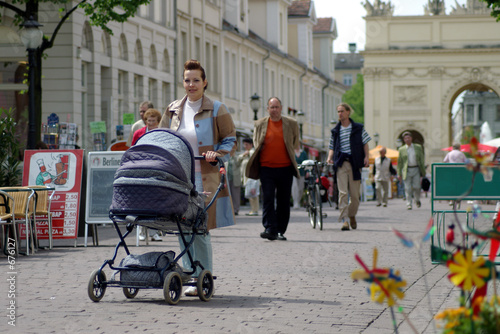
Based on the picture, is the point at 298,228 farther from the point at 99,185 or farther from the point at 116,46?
the point at 116,46

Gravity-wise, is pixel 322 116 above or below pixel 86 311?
above

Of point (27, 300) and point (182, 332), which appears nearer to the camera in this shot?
point (182, 332)

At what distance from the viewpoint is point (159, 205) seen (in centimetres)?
686

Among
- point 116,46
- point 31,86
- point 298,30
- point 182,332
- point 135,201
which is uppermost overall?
point 298,30

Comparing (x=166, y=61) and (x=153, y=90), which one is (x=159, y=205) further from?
(x=166, y=61)

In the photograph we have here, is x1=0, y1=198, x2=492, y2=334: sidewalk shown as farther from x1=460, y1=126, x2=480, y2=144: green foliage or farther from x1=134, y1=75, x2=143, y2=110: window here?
x1=134, y1=75, x2=143, y2=110: window

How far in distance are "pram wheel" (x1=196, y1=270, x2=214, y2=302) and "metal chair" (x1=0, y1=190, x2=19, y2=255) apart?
443 centimetres

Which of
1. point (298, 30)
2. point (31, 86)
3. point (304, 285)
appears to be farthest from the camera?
point (298, 30)

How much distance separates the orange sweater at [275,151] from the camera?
1377cm

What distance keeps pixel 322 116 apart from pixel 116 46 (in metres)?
46.3

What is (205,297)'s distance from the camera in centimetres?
747

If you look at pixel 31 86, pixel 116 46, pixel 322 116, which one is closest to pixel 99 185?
pixel 31 86

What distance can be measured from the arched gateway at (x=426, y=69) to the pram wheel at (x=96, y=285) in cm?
6592

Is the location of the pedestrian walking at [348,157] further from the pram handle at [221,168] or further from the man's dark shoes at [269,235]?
the pram handle at [221,168]
